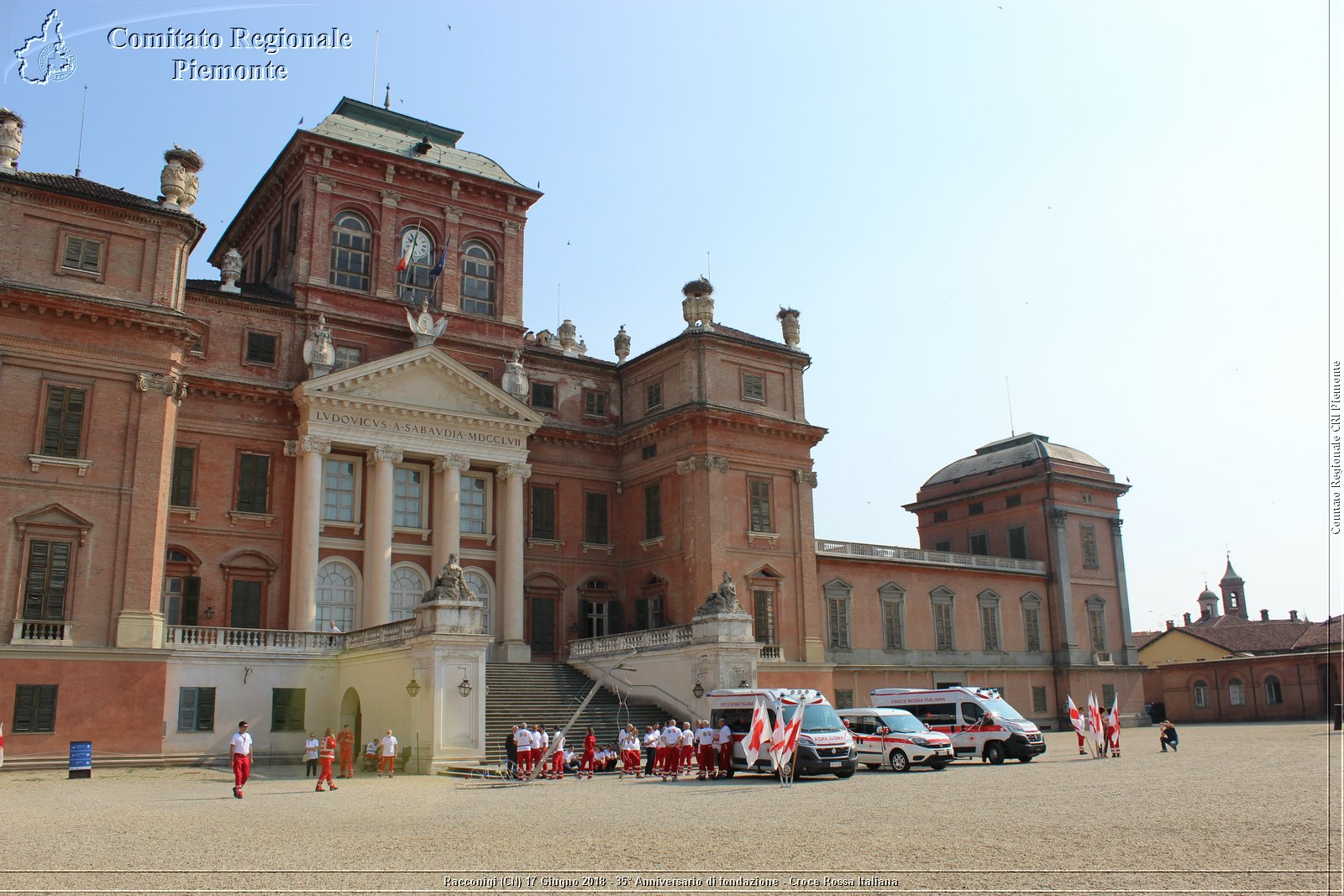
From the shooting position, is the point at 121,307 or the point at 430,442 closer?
the point at 121,307

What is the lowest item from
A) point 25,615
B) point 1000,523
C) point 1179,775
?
point 1179,775

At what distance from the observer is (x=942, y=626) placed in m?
47.4

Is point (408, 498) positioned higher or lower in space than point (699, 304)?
lower

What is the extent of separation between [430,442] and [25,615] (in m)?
13.1

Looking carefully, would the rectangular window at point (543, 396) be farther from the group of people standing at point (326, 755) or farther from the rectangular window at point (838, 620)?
the group of people standing at point (326, 755)

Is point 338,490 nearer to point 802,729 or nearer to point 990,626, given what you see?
point 802,729

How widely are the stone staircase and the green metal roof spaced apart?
18.9 metres

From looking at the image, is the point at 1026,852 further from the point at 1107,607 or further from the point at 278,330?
the point at 1107,607

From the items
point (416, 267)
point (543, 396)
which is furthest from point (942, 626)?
point (416, 267)

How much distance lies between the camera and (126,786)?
23453 millimetres

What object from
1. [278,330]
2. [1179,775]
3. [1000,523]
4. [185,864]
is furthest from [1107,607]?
[185,864]

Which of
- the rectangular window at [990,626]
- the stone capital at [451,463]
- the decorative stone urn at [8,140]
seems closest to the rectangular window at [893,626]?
the rectangular window at [990,626]

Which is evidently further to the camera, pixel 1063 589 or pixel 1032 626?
pixel 1063 589

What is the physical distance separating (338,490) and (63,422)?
904 centimetres
